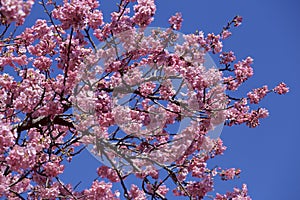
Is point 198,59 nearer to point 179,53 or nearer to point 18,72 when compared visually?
point 179,53

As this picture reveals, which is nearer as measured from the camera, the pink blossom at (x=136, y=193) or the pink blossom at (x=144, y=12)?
the pink blossom at (x=144, y=12)

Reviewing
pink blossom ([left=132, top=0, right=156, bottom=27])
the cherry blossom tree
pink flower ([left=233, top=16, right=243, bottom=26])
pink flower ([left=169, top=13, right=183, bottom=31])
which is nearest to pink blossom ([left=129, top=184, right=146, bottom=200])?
the cherry blossom tree

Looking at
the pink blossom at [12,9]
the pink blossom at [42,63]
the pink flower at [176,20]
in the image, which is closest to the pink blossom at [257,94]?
the pink flower at [176,20]

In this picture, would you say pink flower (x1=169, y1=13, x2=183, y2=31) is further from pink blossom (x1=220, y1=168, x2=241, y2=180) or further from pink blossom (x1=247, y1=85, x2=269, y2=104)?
pink blossom (x1=220, y1=168, x2=241, y2=180)

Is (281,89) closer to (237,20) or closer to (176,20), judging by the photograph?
(237,20)

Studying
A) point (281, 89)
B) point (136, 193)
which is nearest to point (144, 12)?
point (136, 193)

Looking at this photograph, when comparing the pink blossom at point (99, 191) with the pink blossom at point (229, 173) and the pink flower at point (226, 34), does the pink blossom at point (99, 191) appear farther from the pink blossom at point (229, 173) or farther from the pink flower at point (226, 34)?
the pink flower at point (226, 34)

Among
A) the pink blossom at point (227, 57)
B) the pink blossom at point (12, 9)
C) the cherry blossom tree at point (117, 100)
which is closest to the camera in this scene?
the pink blossom at point (12, 9)

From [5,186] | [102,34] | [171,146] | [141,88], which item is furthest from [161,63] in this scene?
[5,186]

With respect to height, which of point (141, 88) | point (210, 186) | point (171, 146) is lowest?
point (210, 186)

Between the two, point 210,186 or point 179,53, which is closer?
point 210,186

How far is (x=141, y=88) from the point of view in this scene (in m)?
6.30

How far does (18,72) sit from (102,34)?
155cm

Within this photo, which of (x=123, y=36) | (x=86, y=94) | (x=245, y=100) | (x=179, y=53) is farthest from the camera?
(x=245, y=100)
